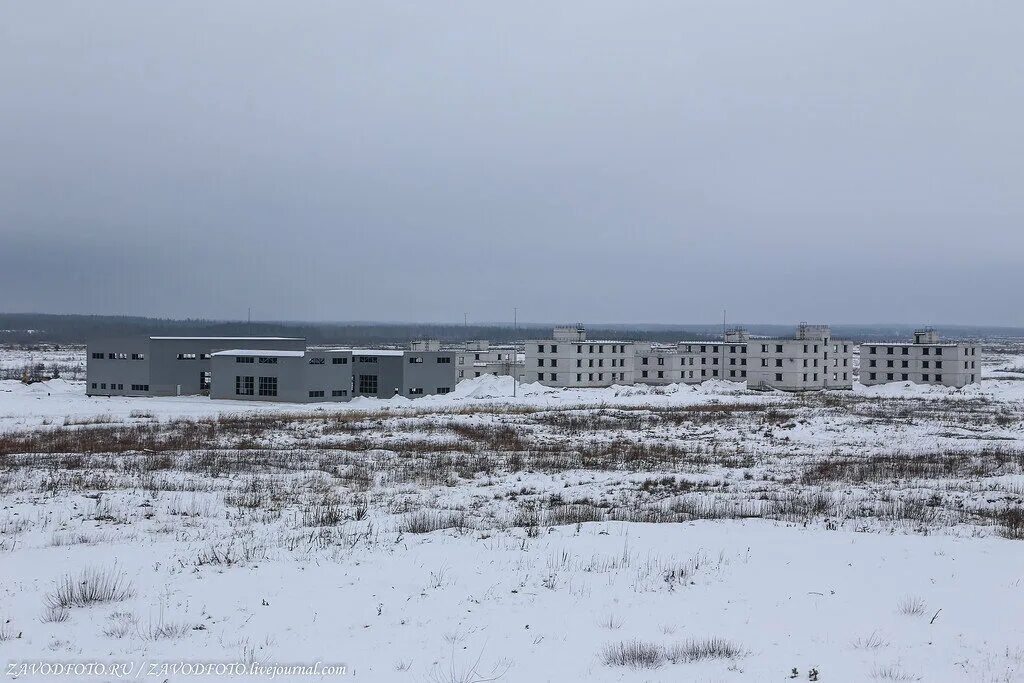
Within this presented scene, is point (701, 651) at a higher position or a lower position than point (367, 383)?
higher

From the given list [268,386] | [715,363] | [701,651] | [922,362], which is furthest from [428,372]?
[701,651]

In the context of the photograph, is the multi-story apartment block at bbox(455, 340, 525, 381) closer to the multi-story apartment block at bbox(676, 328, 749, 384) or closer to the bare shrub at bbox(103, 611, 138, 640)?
the multi-story apartment block at bbox(676, 328, 749, 384)

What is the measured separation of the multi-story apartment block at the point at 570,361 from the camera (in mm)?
92625

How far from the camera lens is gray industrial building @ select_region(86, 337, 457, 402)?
2635 inches

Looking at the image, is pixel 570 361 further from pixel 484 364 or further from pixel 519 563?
pixel 519 563

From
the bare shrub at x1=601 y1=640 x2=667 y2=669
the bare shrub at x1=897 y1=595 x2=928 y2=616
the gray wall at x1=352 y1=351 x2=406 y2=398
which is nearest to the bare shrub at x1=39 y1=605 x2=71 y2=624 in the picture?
the bare shrub at x1=601 y1=640 x2=667 y2=669

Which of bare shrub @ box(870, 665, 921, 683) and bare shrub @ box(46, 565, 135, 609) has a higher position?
bare shrub @ box(46, 565, 135, 609)

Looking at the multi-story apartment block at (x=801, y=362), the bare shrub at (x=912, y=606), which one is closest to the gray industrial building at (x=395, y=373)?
the multi-story apartment block at (x=801, y=362)

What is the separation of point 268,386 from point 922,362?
230 feet

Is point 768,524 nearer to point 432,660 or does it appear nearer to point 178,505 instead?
point 432,660

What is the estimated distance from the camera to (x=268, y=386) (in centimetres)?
6769

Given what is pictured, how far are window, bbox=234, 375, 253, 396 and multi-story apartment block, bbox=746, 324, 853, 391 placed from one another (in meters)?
56.1

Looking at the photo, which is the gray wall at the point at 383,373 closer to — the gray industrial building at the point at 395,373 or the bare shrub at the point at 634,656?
the gray industrial building at the point at 395,373

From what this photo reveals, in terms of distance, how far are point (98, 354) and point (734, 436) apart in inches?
2326
